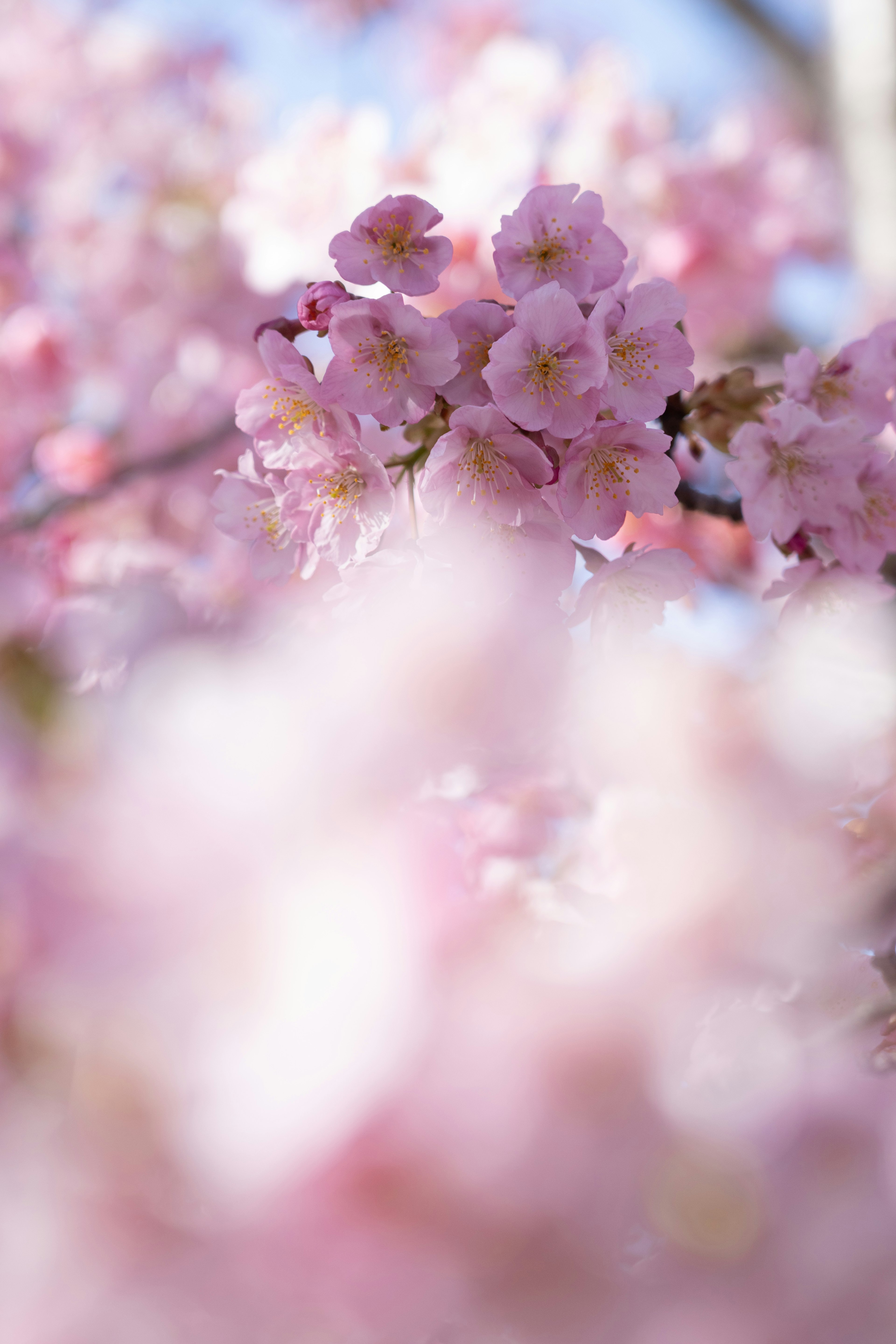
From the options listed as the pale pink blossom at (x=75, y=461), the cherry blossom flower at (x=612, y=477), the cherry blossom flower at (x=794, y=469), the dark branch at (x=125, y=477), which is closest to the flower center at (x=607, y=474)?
the cherry blossom flower at (x=612, y=477)

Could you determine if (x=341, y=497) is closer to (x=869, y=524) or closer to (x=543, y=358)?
(x=543, y=358)

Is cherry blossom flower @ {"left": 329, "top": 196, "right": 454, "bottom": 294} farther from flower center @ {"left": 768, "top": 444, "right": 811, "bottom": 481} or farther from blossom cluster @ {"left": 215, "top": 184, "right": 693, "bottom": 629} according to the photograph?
flower center @ {"left": 768, "top": 444, "right": 811, "bottom": 481}

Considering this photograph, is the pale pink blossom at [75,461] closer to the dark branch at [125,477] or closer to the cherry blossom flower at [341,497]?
the dark branch at [125,477]

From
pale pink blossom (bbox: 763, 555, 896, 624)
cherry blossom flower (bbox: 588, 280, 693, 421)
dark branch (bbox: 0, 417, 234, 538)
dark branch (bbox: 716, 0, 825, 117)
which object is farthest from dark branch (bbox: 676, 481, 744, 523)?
dark branch (bbox: 716, 0, 825, 117)

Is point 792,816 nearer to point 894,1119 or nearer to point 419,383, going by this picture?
point 894,1119

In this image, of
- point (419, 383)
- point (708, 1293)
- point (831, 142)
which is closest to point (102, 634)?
point (419, 383)
